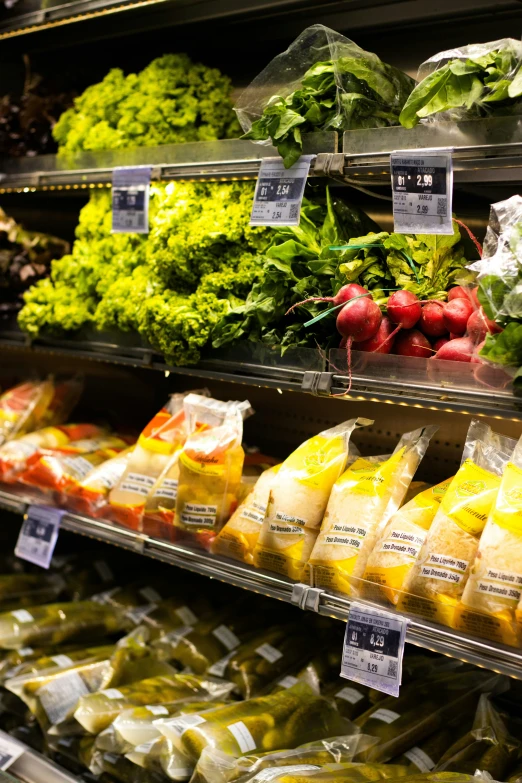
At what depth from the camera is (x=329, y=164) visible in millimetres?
1843

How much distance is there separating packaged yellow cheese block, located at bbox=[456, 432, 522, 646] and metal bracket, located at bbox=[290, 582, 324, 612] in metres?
0.33

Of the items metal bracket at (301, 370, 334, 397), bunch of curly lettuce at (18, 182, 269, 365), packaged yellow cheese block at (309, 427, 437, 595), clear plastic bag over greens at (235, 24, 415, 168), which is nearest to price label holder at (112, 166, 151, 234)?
bunch of curly lettuce at (18, 182, 269, 365)

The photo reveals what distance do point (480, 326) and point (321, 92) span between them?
28.1 inches

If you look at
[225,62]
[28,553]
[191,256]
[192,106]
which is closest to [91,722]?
[28,553]

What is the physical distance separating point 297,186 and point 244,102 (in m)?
0.33

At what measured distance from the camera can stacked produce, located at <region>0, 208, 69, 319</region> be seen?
108 inches

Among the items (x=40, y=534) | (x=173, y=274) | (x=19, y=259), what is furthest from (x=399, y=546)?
(x=19, y=259)

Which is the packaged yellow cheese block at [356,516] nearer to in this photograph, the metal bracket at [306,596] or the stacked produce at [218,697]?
the metal bracket at [306,596]

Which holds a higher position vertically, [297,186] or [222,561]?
[297,186]

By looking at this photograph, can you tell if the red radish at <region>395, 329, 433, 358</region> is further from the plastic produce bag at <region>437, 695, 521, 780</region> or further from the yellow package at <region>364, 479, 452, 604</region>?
the plastic produce bag at <region>437, 695, 521, 780</region>

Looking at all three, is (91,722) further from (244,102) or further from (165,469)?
Answer: (244,102)

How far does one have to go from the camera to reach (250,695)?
220cm

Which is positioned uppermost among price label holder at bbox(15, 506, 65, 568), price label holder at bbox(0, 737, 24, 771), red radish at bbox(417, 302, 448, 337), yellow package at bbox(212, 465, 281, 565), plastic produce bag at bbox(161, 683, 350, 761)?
red radish at bbox(417, 302, 448, 337)

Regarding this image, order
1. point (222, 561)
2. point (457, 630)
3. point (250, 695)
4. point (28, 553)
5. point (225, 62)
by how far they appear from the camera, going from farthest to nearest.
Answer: point (225, 62)
point (28, 553)
point (250, 695)
point (222, 561)
point (457, 630)
